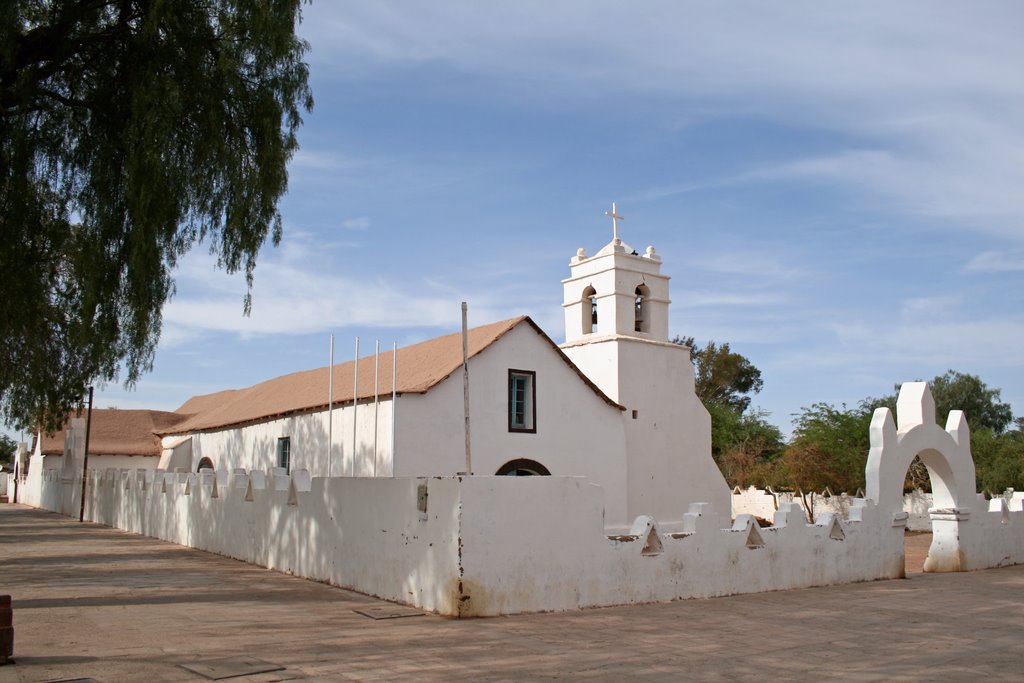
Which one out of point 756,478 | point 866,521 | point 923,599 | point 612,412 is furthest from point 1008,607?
point 756,478

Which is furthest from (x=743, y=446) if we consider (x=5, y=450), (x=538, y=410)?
(x=5, y=450)

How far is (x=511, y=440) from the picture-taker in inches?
898

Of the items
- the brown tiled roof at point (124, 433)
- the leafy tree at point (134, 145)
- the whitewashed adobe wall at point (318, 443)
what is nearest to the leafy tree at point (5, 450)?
→ the brown tiled roof at point (124, 433)

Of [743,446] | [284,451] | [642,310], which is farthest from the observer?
[743,446]

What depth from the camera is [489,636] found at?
912cm

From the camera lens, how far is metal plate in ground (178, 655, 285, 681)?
726cm

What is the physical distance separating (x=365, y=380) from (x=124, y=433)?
22972 millimetres

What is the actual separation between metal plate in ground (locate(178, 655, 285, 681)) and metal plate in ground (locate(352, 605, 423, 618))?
2.62 metres

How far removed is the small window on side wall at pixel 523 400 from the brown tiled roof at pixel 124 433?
22228 millimetres

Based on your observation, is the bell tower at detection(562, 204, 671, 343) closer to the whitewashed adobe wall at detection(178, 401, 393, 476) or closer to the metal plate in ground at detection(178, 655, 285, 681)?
the whitewashed adobe wall at detection(178, 401, 393, 476)

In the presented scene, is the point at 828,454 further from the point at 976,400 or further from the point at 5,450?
the point at 5,450

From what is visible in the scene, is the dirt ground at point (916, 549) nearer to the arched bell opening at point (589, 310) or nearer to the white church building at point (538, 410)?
the white church building at point (538, 410)

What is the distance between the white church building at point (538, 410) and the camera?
2173cm

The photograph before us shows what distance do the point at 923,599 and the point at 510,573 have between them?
6.18 m
